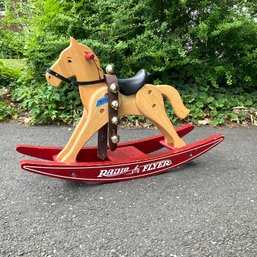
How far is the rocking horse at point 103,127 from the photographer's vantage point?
105 inches

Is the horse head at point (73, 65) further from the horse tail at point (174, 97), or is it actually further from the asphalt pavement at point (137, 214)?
the asphalt pavement at point (137, 214)

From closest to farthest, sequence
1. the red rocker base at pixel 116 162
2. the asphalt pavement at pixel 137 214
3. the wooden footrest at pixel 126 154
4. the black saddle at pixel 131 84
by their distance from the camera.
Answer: the asphalt pavement at pixel 137 214, the red rocker base at pixel 116 162, the black saddle at pixel 131 84, the wooden footrest at pixel 126 154

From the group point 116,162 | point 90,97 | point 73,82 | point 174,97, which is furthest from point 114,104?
point 174,97

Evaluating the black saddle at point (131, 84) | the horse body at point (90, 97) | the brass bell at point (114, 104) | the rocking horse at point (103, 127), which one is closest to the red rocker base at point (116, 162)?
the rocking horse at point (103, 127)

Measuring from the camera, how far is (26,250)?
6.77ft

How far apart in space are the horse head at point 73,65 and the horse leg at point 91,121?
0.16 meters

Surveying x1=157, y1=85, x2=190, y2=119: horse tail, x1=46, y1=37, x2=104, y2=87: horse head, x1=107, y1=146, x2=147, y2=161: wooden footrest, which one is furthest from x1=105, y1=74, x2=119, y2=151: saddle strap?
x1=157, y1=85, x2=190, y2=119: horse tail

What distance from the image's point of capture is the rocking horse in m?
2.66

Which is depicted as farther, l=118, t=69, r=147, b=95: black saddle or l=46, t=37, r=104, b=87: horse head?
l=118, t=69, r=147, b=95: black saddle

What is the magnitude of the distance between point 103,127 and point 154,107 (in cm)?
47

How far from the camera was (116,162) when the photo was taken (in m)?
2.80

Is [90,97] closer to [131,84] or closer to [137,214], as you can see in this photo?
[131,84]

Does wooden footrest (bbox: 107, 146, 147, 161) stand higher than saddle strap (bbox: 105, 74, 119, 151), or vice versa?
saddle strap (bbox: 105, 74, 119, 151)

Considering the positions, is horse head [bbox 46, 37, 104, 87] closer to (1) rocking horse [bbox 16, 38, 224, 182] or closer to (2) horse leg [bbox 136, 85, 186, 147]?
(1) rocking horse [bbox 16, 38, 224, 182]
